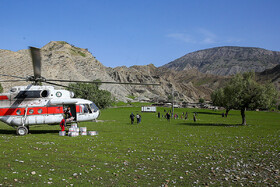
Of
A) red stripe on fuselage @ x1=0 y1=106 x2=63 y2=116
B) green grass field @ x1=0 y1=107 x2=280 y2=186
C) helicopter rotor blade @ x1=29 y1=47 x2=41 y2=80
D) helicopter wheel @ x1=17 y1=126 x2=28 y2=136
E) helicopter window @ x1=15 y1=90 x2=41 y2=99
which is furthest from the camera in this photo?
helicopter window @ x1=15 y1=90 x2=41 y2=99

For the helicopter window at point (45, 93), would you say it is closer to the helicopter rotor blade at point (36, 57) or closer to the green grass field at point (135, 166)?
the helicopter rotor blade at point (36, 57)

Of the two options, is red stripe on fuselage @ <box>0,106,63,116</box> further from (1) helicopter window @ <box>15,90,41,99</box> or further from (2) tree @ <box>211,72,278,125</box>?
(2) tree @ <box>211,72,278,125</box>

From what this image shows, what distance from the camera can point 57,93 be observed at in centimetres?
2694

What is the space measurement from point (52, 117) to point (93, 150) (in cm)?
1127

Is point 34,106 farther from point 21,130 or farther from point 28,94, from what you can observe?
point 21,130

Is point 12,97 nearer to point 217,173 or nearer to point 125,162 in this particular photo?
point 125,162

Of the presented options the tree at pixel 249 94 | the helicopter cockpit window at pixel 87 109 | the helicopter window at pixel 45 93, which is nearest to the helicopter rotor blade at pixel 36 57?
the helicopter window at pixel 45 93

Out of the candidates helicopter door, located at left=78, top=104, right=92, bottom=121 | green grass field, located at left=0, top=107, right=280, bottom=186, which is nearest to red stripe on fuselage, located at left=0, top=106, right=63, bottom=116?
helicopter door, located at left=78, top=104, right=92, bottom=121

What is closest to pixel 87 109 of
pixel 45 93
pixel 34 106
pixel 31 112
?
pixel 45 93

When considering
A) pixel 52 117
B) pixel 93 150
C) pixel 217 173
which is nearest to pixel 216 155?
pixel 217 173

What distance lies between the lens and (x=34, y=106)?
26.0 metres

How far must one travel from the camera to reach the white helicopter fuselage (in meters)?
25.5

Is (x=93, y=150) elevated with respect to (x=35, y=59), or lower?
lower

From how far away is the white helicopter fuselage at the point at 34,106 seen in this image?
25453 millimetres
